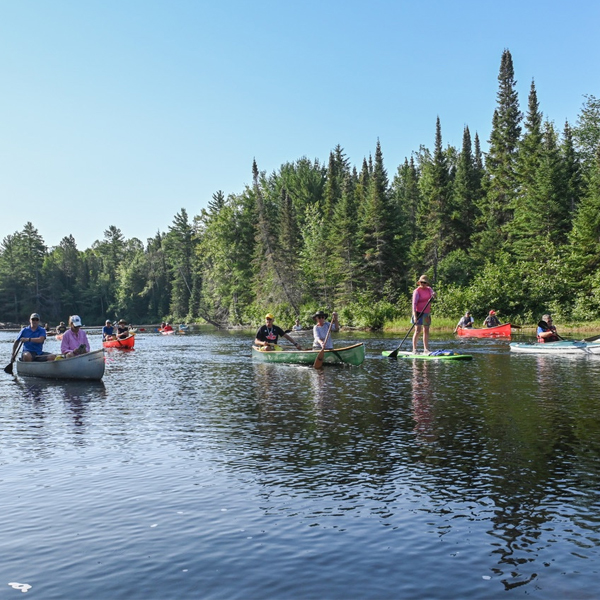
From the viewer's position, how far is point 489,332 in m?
45.4

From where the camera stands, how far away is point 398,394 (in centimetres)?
1814

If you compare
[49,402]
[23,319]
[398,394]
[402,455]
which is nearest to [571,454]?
[402,455]

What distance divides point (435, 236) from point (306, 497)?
75.7 m

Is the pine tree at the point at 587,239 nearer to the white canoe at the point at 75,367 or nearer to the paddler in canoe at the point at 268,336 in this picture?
the paddler in canoe at the point at 268,336

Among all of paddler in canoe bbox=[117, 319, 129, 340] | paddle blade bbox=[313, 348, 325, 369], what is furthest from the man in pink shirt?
paddler in canoe bbox=[117, 319, 129, 340]

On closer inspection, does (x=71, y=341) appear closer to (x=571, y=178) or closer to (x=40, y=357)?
(x=40, y=357)

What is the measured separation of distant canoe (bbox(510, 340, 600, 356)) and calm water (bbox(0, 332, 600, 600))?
12.8 m

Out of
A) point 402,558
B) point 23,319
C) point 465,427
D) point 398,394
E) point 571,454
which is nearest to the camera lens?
point 402,558

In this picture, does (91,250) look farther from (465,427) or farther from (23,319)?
(465,427)

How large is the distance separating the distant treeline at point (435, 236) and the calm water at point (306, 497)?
142 feet

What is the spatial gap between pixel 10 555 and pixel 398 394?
12.5 meters

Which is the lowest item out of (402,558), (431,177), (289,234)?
(402,558)

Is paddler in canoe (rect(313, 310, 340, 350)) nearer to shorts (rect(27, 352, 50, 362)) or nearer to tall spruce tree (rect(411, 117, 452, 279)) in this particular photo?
shorts (rect(27, 352, 50, 362))

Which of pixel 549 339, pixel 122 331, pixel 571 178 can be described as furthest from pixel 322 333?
pixel 571 178
